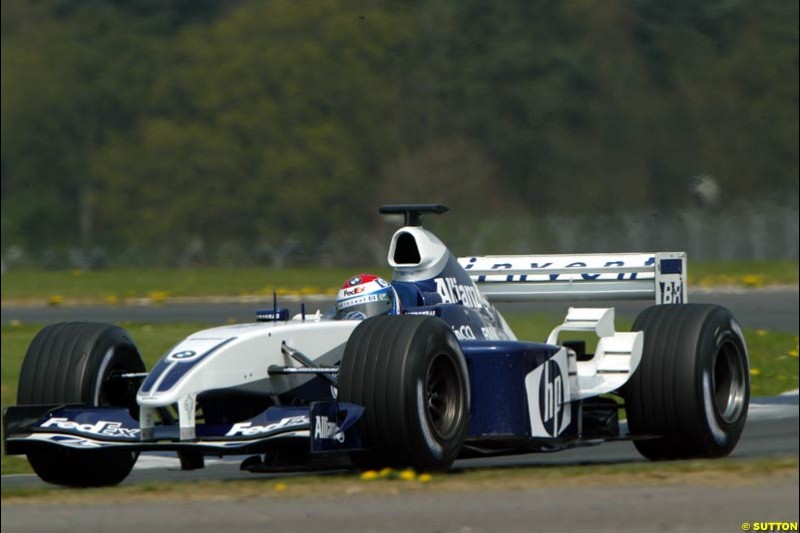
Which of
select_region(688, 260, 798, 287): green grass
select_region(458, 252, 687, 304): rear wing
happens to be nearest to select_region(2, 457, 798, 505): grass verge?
select_region(458, 252, 687, 304): rear wing

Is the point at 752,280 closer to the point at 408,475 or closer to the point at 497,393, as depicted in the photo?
the point at 497,393

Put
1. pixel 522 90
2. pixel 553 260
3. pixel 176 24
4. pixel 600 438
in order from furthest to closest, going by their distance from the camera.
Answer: pixel 176 24
pixel 522 90
pixel 553 260
pixel 600 438

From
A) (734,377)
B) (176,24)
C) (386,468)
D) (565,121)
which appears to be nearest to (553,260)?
(734,377)

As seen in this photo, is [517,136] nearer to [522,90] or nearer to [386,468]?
[522,90]

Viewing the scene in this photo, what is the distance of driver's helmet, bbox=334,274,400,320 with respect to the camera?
8.60 m

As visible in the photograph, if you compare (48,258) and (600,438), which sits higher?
(48,258)

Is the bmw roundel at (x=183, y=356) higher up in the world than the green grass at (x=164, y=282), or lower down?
lower down

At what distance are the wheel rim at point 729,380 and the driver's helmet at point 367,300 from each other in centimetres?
206

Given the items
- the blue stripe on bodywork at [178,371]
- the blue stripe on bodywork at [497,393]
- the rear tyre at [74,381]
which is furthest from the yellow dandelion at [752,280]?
the blue stripe on bodywork at [178,371]

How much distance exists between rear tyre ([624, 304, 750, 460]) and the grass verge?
0.65m

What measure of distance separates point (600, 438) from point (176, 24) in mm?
26874

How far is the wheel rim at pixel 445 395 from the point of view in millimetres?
7816

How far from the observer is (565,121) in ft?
91.5

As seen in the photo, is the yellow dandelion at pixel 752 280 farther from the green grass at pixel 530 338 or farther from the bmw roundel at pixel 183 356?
the bmw roundel at pixel 183 356
